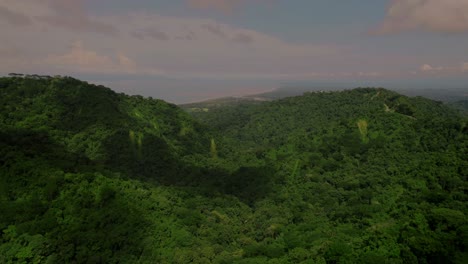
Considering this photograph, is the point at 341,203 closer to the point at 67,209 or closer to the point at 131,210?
the point at 131,210

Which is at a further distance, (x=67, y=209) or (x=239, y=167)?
(x=239, y=167)

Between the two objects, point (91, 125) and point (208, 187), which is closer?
point (208, 187)

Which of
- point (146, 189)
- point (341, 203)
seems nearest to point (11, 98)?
point (146, 189)

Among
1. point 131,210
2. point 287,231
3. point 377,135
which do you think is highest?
point 377,135

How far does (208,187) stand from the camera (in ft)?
246

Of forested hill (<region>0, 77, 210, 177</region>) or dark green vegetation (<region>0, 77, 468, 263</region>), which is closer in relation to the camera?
dark green vegetation (<region>0, 77, 468, 263</region>)

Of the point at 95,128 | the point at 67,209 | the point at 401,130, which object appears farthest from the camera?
the point at 95,128

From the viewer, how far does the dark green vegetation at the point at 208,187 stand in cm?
4150

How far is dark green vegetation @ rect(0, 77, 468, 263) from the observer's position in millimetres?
41503

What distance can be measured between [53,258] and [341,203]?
44872 millimetres

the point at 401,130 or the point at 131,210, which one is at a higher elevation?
the point at 401,130

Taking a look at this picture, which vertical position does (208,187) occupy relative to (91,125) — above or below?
below

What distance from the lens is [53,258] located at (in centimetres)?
4169

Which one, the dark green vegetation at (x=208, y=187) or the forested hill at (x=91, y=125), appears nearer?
the dark green vegetation at (x=208, y=187)
